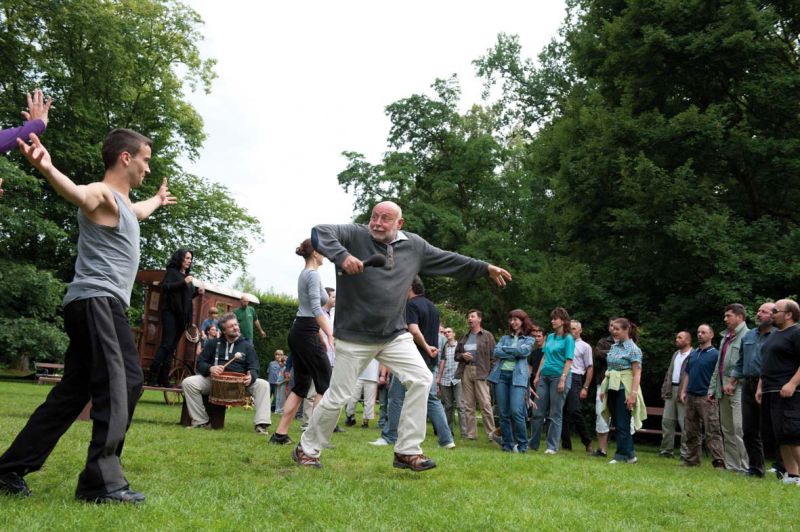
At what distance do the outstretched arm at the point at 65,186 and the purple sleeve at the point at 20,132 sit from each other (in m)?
0.37

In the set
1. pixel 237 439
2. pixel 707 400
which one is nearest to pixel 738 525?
pixel 237 439

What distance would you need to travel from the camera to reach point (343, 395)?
630cm

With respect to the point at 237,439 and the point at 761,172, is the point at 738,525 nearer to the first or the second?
the point at 237,439

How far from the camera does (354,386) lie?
6.38 m

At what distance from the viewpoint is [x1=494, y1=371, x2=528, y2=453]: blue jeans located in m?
10.6

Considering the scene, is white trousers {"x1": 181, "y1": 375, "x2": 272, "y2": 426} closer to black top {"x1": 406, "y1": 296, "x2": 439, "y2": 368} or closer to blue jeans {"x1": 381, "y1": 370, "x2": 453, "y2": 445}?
blue jeans {"x1": 381, "y1": 370, "x2": 453, "y2": 445}

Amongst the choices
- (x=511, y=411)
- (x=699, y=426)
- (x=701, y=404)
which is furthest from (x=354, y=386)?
(x=699, y=426)

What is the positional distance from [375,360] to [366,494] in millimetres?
5123

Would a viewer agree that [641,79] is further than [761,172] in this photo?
Yes

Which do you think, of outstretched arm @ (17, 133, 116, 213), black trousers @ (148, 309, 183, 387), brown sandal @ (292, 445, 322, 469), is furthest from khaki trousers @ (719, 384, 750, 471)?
outstretched arm @ (17, 133, 116, 213)

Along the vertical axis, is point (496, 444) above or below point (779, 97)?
below

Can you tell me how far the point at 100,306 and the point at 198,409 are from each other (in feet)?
19.9

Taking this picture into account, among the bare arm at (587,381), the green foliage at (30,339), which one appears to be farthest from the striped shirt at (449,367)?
the green foliage at (30,339)

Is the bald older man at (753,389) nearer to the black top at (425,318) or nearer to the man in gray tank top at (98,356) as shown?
the black top at (425,318)
